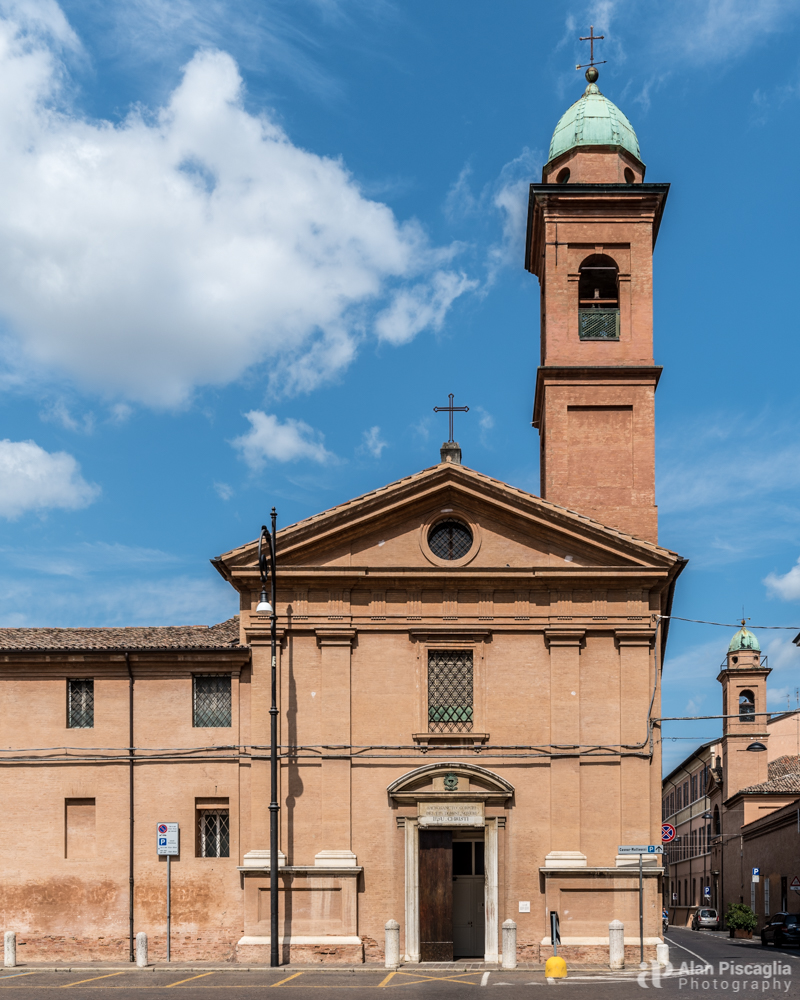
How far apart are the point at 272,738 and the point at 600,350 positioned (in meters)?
13.9

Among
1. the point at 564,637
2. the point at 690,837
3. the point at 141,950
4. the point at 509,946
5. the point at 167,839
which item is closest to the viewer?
the point at 509,946

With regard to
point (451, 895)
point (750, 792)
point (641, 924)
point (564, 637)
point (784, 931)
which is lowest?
point (784, 931)

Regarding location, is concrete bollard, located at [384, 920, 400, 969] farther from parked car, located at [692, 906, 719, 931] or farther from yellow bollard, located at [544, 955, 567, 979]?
parked car, located at [692, 906, 719, 931]

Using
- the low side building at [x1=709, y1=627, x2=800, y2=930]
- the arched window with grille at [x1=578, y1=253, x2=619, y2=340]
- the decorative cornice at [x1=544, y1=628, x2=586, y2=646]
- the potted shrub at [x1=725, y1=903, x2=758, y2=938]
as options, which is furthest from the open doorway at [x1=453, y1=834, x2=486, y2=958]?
the low side building at [x1=709, y1=627, x2=800, y2=930]

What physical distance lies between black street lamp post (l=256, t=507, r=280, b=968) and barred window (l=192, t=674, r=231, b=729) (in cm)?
172

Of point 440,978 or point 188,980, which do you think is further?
point 440,978

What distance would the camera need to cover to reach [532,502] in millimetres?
27047

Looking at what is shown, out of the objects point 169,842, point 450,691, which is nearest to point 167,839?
point 169,842

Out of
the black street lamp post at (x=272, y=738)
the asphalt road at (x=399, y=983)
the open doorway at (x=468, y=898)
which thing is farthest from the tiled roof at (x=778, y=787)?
the black street lamp post at (x=272, y=738)

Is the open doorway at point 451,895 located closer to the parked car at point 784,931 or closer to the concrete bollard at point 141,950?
the concrete bollard at point 141,950

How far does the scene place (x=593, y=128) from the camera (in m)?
33.6

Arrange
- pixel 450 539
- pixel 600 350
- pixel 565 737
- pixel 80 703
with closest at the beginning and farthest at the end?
pixel 565 737, pixel 450 539, pixel 80 703, pixel 600 350

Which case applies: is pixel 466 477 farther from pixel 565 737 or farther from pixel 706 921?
pixel 706 921

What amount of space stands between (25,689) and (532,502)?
12688mm
